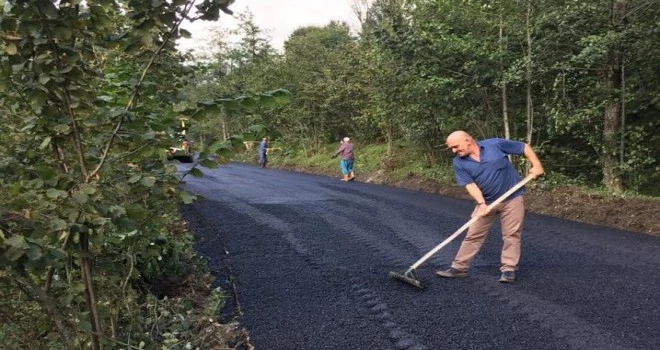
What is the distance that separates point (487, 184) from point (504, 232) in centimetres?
52

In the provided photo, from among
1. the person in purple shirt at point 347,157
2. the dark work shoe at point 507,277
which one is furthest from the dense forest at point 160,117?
the person in purple shirt at point 347,157

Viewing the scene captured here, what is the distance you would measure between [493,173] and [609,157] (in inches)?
253

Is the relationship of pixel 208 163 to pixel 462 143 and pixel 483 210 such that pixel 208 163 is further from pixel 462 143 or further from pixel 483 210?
pixel 483 210

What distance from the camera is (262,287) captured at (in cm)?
527

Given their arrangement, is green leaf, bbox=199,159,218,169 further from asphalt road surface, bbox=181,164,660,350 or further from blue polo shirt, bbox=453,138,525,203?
blue polo shirt, bbox=453,138,525,203

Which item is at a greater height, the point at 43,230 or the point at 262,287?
the point at 43,230

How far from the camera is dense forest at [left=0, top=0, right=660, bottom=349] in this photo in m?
2.04

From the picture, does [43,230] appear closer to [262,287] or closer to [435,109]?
[262,287]

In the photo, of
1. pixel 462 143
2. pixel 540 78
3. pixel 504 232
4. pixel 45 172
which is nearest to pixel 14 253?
pixel 45 172

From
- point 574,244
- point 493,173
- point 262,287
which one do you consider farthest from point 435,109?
point 262,287

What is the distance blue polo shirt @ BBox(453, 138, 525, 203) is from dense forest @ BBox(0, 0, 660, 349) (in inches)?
86.3

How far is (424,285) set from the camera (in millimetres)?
5289

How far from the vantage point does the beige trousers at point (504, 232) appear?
17.8ft

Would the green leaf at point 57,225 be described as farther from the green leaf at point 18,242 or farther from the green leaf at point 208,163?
the green leaf at point 208,163
